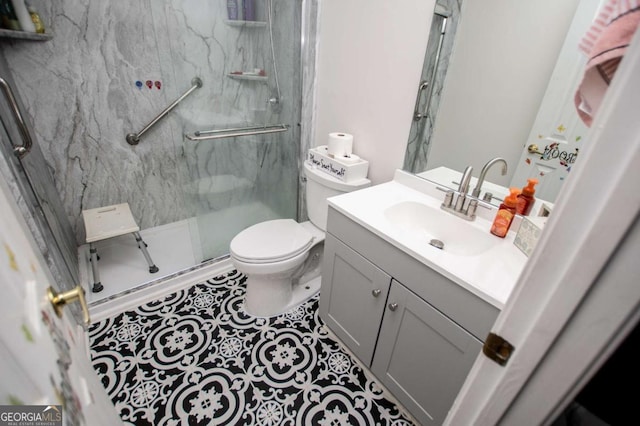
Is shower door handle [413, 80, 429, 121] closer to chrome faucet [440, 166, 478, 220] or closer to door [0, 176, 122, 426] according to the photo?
chrome faucet [440, 166, 478, 220]

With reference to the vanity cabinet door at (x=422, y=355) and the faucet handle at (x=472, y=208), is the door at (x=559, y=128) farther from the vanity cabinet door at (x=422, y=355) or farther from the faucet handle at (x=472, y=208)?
the vanity cabinet door at (x=422, y=355)

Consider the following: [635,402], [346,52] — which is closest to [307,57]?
[346,52]

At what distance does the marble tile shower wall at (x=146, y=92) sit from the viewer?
168cm

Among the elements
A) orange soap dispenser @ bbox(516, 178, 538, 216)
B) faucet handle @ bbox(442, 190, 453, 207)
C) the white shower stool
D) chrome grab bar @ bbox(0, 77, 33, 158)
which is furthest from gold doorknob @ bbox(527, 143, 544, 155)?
the white shower stool

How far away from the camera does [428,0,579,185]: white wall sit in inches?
38.9

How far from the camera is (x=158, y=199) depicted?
2307 mm

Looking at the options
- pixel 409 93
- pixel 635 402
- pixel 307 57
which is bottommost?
pixel 635 402

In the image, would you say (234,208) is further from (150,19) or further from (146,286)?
(150,19)

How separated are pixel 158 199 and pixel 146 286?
85cm

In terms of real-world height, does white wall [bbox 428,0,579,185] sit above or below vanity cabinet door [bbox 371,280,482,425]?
above

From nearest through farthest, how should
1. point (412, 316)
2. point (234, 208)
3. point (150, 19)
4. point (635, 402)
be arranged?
point (635, 402) < point (412, 316) < point (150, 19) < point (234, 208)

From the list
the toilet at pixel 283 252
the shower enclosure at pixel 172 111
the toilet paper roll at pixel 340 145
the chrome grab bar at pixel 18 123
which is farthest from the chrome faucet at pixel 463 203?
the chrome grab bar at pixel 18 123

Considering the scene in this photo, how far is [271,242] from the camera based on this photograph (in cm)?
157

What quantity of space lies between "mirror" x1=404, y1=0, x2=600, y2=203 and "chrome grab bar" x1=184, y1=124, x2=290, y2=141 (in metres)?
0.98
